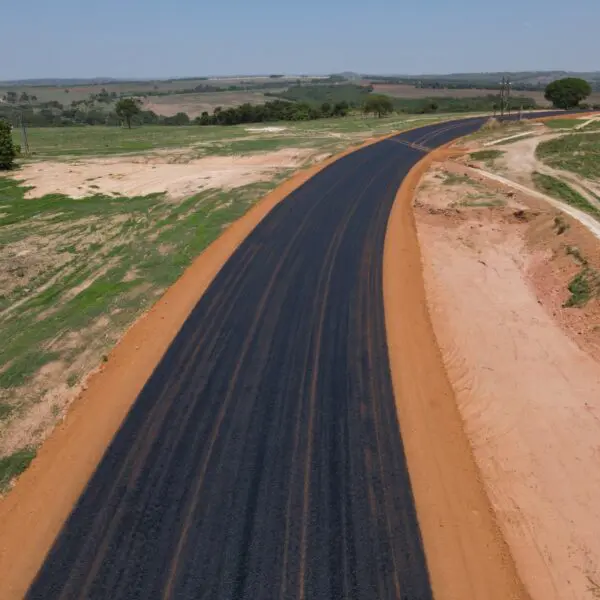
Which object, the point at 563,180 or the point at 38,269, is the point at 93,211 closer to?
the point at 38,269

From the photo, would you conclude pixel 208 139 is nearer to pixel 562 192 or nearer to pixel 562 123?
pixel 562 192

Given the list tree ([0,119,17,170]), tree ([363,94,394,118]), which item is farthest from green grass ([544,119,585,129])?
tree ([0,119,17,170])

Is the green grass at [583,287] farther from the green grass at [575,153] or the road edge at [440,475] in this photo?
the green grass at [575,153]

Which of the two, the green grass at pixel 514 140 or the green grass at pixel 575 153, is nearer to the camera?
the green grass at pixel 575 153

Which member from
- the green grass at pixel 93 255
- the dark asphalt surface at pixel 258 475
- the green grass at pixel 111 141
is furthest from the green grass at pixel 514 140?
the dark asphalt surface at pixel 258 475

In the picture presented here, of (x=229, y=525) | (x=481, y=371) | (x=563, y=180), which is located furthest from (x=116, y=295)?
(x=563, y=180)

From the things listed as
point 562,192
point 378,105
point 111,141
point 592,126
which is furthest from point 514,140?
point 111,141
